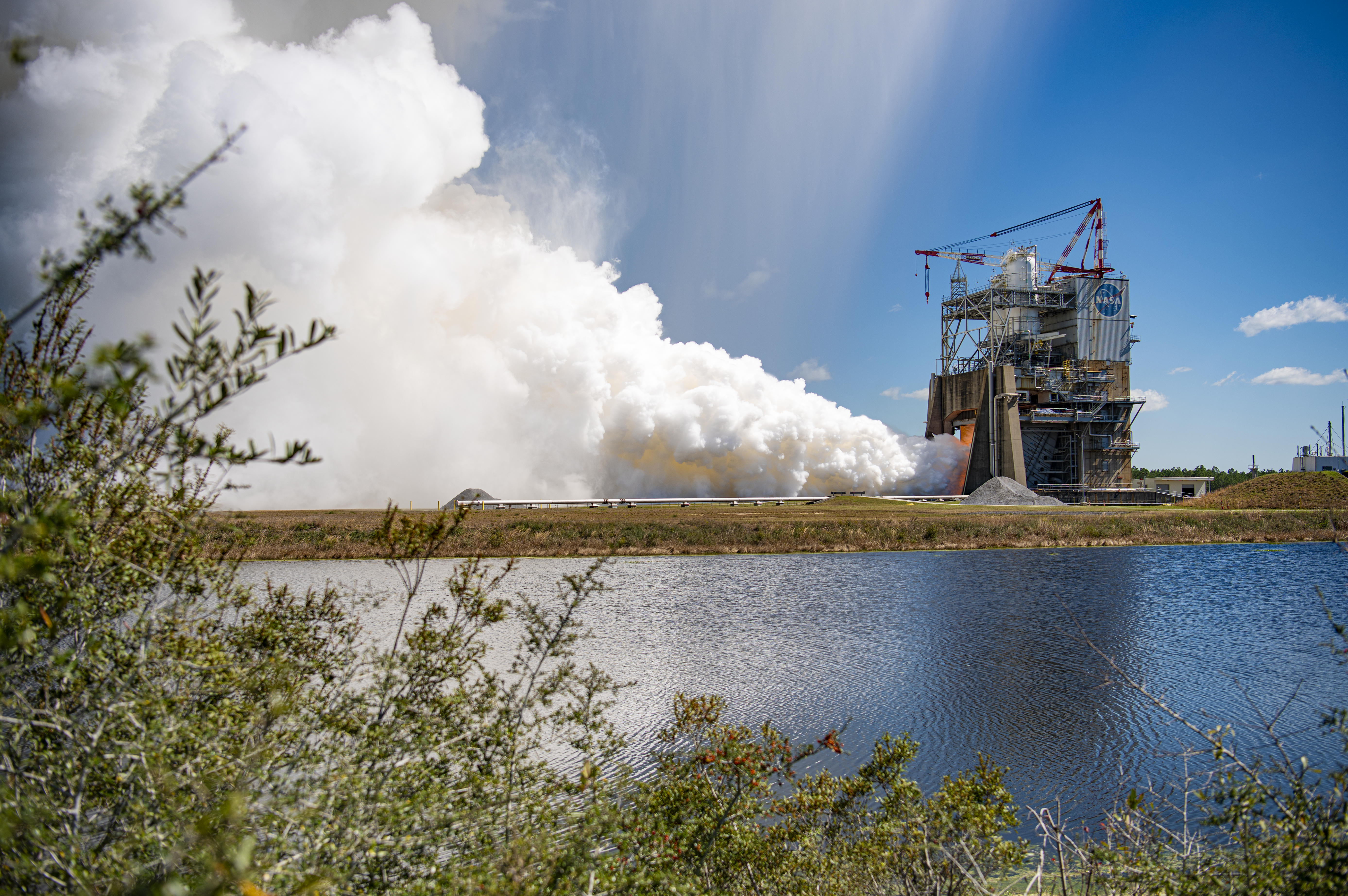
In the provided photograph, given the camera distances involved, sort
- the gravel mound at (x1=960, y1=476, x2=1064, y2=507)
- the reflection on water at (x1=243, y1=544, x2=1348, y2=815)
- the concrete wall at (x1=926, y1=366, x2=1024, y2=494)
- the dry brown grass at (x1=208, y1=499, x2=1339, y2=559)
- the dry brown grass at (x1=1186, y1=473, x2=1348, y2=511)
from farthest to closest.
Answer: the concrete wall at (x1=926, y1=366, x2=1024, y2=494) → the gravel mound at (x1=960, y1=476, x2=1064, y2=507) → the dry brown grass at (x1=1186, y1=473, x2=1348, y2=511) → the dry brown grass at (x1=208, y1=499, x2=1339, y2=559) → the reflection on water at (x1=243, y1=544, x2=1348, y2=815)

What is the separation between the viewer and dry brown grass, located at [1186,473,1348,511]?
167 feet

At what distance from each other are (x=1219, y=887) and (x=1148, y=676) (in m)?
10.6

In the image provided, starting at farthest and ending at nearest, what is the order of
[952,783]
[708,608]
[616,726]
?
[708,608]
[616,726]
[952,783]

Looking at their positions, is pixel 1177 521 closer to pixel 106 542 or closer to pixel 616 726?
pixel 616 726

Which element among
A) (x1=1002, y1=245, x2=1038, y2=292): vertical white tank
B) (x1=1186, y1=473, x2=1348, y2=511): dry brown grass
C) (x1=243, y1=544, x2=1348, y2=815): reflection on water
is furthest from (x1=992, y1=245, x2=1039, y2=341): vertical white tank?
(x1=243, y1=544, x2=1348, y2=815): reflection on water

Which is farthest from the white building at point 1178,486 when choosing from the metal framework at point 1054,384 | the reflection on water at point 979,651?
the reflection on water at point 979,651

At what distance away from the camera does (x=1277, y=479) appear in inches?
2293

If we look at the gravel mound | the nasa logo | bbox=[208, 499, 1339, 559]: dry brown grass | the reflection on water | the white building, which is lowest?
the reflection on water

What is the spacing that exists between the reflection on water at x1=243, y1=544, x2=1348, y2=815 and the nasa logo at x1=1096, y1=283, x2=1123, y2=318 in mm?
38969

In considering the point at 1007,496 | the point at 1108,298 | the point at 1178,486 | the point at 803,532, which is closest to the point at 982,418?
the point at 1007,496

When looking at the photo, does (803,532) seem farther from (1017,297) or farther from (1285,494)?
(1285,494)

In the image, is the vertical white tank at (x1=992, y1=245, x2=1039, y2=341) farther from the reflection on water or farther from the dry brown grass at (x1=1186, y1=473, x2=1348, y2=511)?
the reflection on water

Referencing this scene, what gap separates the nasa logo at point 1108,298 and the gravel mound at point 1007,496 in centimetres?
1932

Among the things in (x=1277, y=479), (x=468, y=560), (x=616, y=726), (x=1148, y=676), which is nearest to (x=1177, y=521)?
(x=1277, y=479)
